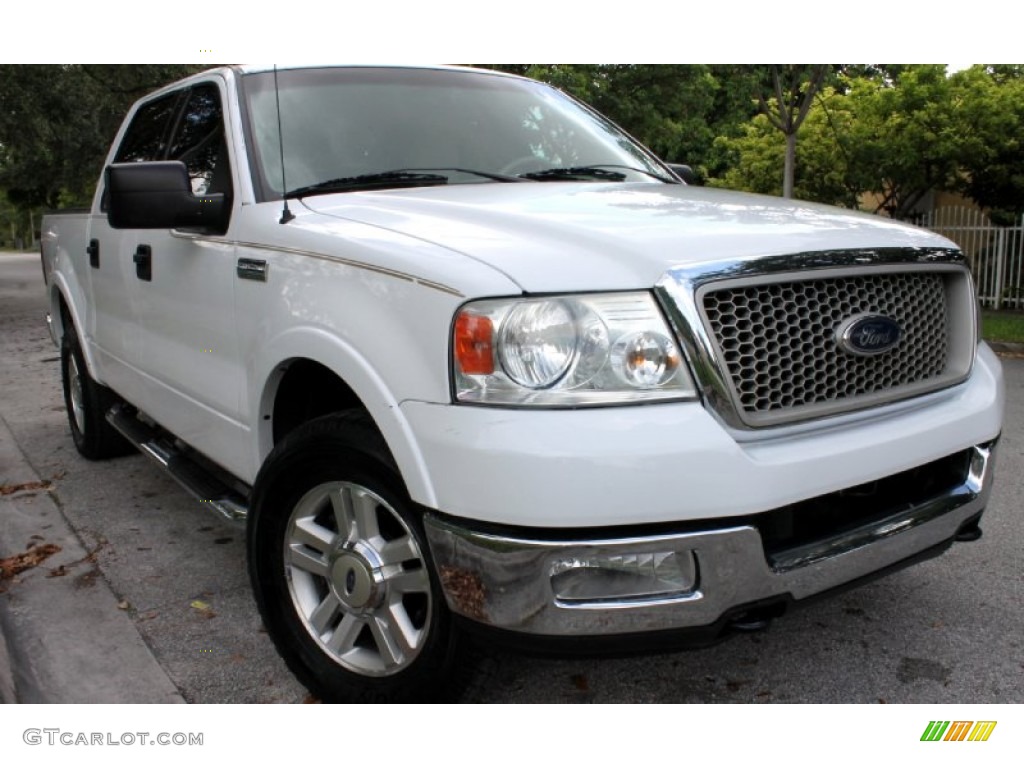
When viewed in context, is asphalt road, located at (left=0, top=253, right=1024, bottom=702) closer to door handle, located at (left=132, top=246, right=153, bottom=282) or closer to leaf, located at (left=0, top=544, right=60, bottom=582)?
leaf, located at (left=0, top=544, right=60, bottom=582)

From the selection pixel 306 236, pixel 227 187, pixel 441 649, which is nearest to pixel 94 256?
pixel 227 187

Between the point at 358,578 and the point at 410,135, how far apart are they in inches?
65.6

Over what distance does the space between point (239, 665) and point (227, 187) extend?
5.25 ft

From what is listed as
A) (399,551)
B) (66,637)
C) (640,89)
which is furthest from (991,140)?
(66,637)

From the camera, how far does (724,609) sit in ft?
6.91

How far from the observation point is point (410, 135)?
3375 millimetres

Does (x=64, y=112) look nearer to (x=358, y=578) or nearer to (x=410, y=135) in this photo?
(x=410, y=135)

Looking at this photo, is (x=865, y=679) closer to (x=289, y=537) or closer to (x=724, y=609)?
(x=724, y=609)

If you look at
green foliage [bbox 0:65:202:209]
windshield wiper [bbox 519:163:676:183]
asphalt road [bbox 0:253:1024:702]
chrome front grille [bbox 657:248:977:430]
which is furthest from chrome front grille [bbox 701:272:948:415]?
green foliage [bbox 0:65:202:209]

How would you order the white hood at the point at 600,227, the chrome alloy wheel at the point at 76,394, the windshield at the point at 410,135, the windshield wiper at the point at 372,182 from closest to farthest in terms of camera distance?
the white hood at the point at 600,227 → the windshield wiper at the point at 372,182 → the windshield at the point at 410,135 → the chrome alloy wheel at the point at 76,394

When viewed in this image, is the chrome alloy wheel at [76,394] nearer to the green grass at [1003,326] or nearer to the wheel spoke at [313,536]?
the wheel spoke at [313,536]

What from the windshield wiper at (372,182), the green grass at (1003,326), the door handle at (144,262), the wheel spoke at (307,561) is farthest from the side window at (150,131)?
the green grass at (1003,326)

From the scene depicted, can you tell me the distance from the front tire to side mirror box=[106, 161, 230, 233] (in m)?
0.92

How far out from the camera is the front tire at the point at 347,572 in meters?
2.34
